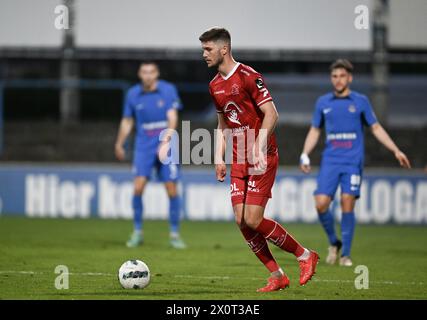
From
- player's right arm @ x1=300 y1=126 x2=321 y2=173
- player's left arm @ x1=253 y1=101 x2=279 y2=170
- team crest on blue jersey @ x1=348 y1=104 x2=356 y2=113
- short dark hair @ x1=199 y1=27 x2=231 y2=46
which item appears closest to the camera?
player's left arm @ x1=253 y1=101 x2=279 y2=170

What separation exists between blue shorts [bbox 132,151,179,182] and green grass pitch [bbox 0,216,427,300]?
946 millimetres

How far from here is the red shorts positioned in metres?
9.24

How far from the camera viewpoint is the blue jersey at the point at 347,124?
12289 mm

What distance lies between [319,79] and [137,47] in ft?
11.7

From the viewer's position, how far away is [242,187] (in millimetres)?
9328

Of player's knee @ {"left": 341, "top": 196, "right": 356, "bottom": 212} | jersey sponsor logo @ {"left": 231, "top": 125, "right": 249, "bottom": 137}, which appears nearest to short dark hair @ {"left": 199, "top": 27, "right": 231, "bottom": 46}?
jersey sponsor logo @ {"left": 231, "top": 125, "right": 249, "bottom": 137}

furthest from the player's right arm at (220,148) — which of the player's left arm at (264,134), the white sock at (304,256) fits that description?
the white sock at (304,256)

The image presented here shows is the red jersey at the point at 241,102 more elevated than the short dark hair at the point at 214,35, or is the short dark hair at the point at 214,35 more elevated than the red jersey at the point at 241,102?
the short dark hair at the point at 214,35

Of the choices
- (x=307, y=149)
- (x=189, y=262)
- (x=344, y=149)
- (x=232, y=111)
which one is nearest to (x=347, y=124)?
(x=344, y=149)

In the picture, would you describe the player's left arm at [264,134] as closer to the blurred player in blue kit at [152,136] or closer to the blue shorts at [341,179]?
the blue shorts at [341,179]

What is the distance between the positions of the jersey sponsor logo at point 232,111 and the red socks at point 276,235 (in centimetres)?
92

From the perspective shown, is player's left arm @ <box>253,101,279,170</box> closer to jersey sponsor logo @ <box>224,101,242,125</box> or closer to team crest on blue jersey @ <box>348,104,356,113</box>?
jersey sponsor logo @ <box>224,101,242,125</box>
